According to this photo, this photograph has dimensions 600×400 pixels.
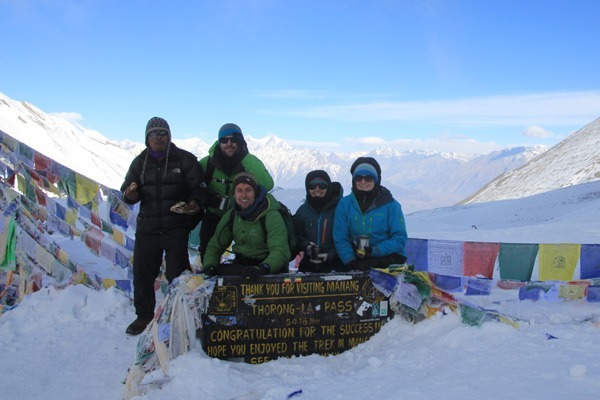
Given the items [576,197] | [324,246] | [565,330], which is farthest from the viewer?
[576,197]

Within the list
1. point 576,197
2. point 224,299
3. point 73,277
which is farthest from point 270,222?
point 576,197

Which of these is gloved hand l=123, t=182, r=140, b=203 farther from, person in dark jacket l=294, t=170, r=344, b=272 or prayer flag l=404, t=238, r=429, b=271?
prayer flag l=404, t=238, r=429, b=271

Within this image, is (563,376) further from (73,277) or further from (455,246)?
(73,277)

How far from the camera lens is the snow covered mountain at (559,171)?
3091 inches

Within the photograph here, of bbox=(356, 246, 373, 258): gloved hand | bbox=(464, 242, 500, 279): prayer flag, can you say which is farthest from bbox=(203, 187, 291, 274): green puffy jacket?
bbox=(464, 242, 500, 279): prayer flag

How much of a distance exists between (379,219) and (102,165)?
141 meters

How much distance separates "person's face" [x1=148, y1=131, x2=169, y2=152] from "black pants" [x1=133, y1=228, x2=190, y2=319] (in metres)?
0.86

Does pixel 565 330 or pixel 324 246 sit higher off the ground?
pixel 324 246

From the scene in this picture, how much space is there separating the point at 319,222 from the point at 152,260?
1793 millimetres

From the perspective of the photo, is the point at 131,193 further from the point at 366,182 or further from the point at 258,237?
the point at 366,182

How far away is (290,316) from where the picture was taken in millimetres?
4449

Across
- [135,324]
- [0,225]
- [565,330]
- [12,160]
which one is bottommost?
[135,324]

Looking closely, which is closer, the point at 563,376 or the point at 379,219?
the point at 563,376

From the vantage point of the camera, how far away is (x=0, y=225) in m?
7.79
